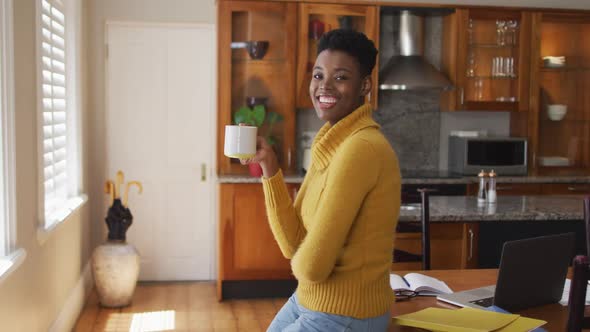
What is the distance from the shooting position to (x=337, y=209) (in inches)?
62.6

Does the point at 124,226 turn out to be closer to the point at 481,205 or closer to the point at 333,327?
the point at 481,205

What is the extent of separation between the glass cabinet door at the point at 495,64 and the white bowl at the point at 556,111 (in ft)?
0.97

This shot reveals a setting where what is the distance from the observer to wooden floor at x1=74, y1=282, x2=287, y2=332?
14.7 feet

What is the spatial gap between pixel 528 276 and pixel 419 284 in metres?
0.39

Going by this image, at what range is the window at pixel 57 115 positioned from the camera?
372cm

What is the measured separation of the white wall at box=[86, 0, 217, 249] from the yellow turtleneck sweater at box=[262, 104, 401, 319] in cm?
404

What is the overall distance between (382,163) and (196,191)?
4.13m

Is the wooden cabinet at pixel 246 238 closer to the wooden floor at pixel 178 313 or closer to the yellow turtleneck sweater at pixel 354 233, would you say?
the wooden floor at pixel 178 313

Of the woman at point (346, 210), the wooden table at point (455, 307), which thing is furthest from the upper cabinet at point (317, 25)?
the woman at point (346, 210)

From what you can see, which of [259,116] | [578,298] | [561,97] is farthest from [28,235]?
[561,97]

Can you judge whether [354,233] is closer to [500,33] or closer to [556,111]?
[500,33]

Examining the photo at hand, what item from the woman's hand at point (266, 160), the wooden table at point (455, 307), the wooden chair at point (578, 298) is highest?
the woman's hand at point (266, 160)

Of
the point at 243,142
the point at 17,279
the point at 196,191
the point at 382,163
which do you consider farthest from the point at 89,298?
the point at 382,163

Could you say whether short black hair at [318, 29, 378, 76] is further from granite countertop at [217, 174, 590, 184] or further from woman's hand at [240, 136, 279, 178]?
granite countertop at [217, 174, 590, 184]
